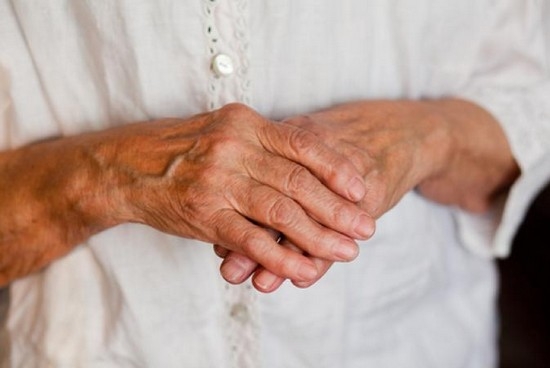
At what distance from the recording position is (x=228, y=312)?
33.0 inches

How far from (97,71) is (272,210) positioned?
10.3 inches

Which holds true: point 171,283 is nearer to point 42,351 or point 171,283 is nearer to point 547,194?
point 42,351

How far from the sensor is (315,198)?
2.19 feet

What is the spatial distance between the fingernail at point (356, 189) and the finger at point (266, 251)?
0.23 ft

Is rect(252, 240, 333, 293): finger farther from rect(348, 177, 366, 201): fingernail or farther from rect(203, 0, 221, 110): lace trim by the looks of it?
rect(203, 0, 221, 110): lace trim

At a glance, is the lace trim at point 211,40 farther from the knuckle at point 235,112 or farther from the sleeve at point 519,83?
the sleeve at point 519,83

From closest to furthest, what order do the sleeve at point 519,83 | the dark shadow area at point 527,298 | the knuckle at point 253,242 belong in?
the knuckle at point 253,242 < the sleeve at point 519,83 < the dark shadow area at point 527,298

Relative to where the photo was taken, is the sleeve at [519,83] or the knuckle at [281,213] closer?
the knuckle at [281,213]

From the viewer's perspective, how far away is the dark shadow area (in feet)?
5.36

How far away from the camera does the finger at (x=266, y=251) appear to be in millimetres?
651

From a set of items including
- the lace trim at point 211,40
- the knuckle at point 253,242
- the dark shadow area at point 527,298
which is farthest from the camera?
the dark shadow area at point 527,298

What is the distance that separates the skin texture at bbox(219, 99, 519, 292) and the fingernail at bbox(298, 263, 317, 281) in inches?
0.5

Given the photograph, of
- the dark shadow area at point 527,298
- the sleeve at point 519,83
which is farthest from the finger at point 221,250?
the dark shadow area at point 527,298

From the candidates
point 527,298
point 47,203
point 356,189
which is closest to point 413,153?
point 356,189
